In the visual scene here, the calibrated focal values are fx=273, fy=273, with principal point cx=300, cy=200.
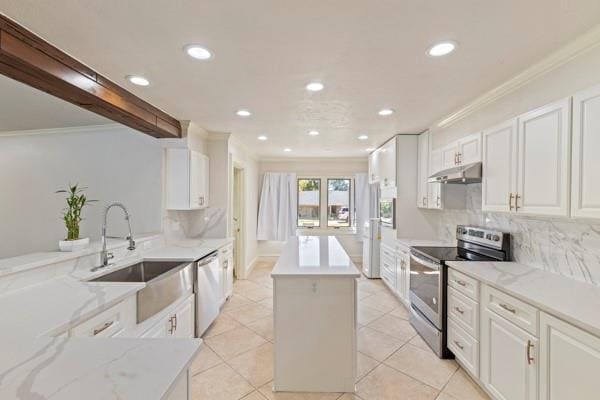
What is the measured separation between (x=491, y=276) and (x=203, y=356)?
2.57m

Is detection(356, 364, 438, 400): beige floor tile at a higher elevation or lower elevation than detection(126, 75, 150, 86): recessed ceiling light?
lower

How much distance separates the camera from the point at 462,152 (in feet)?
9.32

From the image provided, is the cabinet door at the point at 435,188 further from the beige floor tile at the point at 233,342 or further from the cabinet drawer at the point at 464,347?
the beige floor tile at the point at 233,342

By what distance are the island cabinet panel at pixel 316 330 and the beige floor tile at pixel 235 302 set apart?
183 cm

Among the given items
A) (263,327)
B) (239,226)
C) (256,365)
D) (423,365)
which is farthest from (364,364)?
(239,226)

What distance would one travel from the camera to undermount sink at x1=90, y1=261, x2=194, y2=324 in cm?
199

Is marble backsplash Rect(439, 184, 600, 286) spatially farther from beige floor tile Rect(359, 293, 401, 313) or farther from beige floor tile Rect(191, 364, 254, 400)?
beige floor tile Rect(191, 364, 254, 400)

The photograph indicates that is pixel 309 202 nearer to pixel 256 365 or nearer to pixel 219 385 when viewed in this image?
pixel 256 365

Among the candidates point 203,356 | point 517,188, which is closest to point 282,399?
point 203,356

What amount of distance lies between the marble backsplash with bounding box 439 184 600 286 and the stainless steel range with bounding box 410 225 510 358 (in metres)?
0.14

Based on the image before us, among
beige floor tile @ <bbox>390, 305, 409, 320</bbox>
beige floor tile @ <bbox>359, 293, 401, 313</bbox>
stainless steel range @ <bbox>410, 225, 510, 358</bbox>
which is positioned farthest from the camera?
beige floor tile @ <bbox>359, 293, 401, 313</bbox>

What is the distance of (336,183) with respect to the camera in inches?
255

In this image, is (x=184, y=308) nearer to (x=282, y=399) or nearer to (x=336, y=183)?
(x=282, y=399)

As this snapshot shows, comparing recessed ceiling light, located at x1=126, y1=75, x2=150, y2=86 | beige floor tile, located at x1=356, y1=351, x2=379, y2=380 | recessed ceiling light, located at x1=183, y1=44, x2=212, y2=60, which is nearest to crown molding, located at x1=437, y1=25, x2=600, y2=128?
recessed ceiling light, located at x1=183, y1=44, x2=212, y2=60
